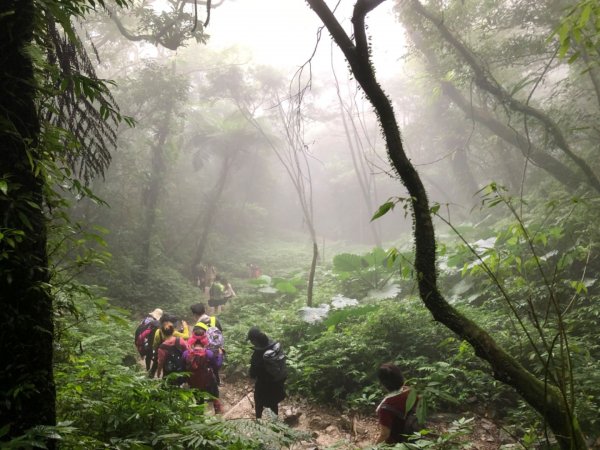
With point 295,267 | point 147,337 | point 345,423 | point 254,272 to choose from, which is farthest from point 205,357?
→ point 295,267

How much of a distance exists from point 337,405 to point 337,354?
29.0 inches

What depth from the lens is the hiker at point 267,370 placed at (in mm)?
4430

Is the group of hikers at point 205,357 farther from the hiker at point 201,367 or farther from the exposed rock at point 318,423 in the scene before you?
the exposed rock at point 318,423

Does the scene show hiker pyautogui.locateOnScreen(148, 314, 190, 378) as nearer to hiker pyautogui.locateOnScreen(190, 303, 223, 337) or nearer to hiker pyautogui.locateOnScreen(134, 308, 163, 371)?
hiker pyautogui.locateOnScreen(134, 308, 163, 371)

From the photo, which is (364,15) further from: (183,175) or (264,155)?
(264,155)

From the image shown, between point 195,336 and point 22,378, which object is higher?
point 195,336

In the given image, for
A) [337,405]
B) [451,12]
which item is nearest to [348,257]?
[337,405]

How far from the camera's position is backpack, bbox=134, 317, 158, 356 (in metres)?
5.62

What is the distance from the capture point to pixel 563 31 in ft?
5.93

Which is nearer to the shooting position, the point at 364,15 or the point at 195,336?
the point at 364,15

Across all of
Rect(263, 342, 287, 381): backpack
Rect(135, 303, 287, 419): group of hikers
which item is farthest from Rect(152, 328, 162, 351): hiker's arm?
Rect(263, 342, 287, 381): backpack

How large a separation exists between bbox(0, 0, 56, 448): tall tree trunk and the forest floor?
257 cm

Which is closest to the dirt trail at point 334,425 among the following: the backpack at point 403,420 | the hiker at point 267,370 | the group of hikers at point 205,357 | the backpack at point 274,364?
the hiker at point 267,370

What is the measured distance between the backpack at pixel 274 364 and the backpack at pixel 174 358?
1.28 m
